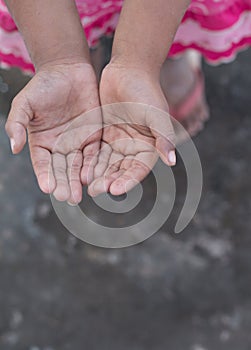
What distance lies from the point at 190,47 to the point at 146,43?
25cm

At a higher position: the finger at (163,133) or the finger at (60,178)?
the finger at (163,133)

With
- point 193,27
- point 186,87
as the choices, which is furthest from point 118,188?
point 186,87

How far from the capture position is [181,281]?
1.43 m

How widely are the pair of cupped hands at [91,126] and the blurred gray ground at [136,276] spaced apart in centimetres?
39

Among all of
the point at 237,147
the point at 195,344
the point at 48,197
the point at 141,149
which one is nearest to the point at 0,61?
the point at 48,197

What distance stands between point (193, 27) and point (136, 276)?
54 centimetres

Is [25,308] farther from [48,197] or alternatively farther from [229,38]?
[229,38]

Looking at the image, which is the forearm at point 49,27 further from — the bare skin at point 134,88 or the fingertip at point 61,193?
the fingertip at point 61,193

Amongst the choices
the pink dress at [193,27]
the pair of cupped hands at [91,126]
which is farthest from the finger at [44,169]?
the pink dress at [193,27]

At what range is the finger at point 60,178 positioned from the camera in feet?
3.51

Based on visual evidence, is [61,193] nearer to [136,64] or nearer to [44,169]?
[44,169]

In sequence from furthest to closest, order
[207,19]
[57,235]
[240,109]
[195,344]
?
1. [240,109]
2. [57,235]
3. [195,344]
4. [207,19]

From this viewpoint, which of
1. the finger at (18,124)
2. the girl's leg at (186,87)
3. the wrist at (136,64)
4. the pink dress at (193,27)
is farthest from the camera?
the girl's leg at (186,87)

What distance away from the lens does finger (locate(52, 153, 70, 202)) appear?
3.51 ft
